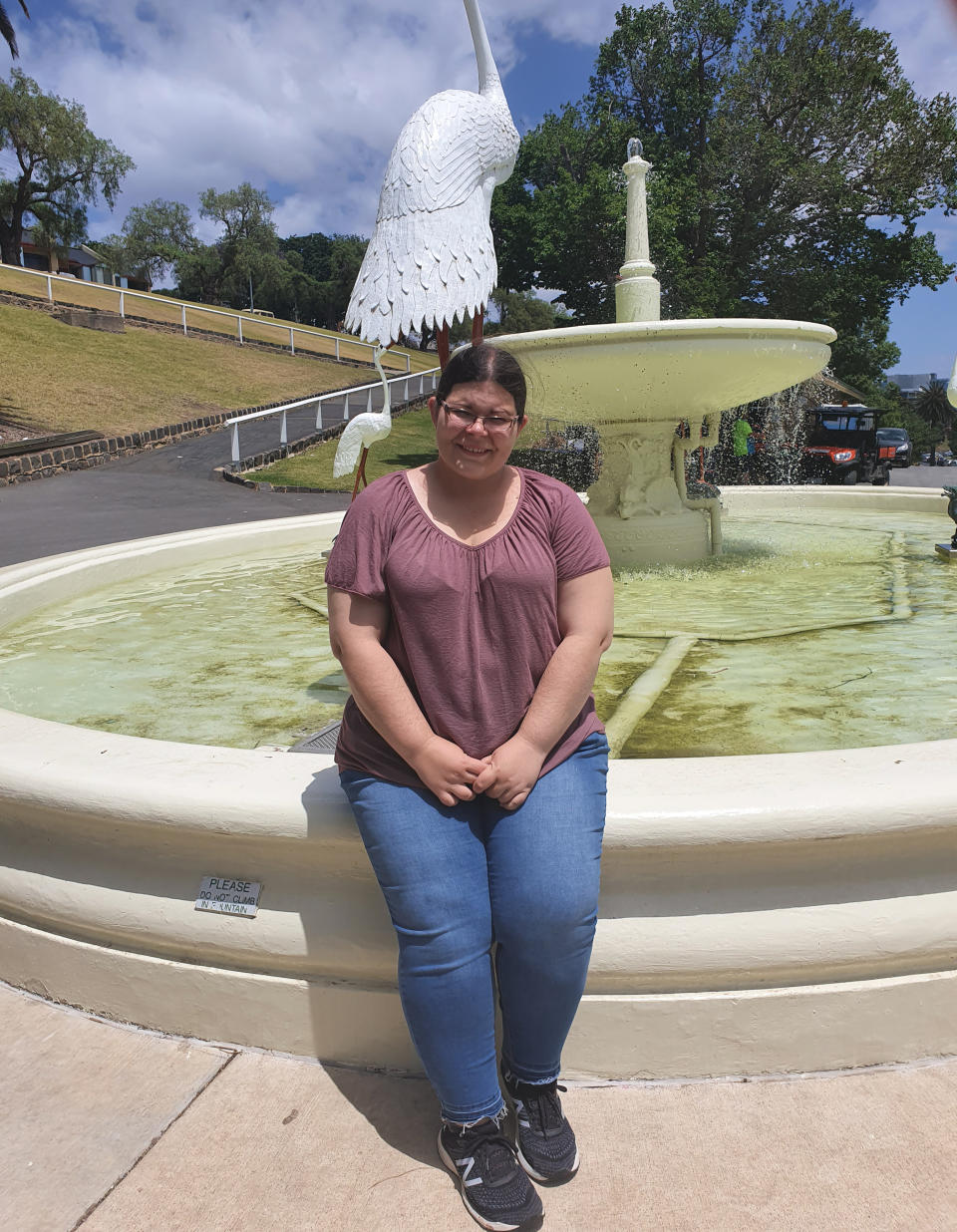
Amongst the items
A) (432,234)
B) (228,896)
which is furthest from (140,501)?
(228,896)

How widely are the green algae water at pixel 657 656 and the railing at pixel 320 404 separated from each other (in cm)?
403

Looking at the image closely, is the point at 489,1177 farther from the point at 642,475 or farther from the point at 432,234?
the point at 642,475

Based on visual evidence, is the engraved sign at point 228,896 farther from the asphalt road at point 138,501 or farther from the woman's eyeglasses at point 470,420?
the asphalt road at point 138,501

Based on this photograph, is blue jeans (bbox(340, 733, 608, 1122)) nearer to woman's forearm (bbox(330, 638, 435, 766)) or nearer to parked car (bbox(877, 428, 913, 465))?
woman's forearm (bbox(330, 638, 435, 766))

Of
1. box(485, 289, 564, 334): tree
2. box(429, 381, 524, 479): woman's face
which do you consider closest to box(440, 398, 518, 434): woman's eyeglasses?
box(429, 381, 524, 479): woman's face

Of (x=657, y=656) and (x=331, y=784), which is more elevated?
(x=331, y=784)

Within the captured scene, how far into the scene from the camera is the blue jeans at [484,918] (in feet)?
4.98

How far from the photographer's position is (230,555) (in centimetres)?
646

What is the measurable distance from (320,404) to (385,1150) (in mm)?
18934

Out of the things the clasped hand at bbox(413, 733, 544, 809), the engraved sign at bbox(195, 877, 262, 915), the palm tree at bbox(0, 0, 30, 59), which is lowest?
the engraved sign at bbox(195, 877, 262, 915)

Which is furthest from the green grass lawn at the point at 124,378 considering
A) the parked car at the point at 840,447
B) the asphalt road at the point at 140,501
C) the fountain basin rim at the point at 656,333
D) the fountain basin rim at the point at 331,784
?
the fountain basin rim at the point at 331,784

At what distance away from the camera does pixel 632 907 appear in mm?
1687

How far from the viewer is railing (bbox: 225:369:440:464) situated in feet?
48.6

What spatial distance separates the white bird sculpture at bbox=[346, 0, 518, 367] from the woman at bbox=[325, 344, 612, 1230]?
8.40 feet
